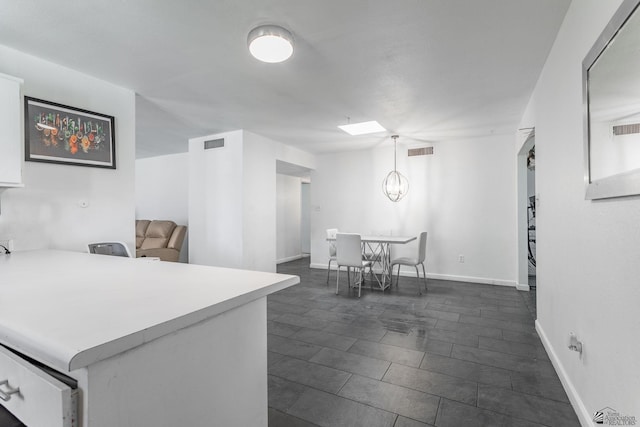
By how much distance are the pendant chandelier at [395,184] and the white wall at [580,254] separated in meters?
2.63

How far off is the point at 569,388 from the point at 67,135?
4044 mm

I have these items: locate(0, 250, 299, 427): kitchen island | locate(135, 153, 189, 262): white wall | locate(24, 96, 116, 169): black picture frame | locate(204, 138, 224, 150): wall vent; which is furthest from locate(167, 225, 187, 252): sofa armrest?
locate(0, 250, 299, 427): kitchen island

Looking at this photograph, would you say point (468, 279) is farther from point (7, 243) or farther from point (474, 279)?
point (7, 243)

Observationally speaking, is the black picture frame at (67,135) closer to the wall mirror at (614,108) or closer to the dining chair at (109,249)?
the dining chair at (109,249)

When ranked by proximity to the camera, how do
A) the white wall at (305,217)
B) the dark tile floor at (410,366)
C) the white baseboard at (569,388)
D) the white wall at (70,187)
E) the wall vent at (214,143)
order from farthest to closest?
the white wall at (305,217), the wall vent at (214,143), the white wall at (70,187), the dark tile floor at (410,366), the white baseboard at (569,388)

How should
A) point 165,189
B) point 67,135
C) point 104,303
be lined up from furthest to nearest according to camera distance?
point 165,189, point 67,135, point 104,303

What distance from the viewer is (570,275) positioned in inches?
70.5

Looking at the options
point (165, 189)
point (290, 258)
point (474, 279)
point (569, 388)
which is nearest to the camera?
point (569, 388)

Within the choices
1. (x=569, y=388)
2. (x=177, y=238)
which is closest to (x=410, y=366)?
(x=569, y=388)

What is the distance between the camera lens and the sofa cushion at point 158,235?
5289 millimetres

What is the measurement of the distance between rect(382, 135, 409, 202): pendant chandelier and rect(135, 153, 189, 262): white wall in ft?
13.0

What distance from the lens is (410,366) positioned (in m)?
2.20

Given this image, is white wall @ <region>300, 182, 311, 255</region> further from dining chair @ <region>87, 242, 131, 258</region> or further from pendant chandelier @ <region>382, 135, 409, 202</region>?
dining chair @ <region>87, 242, 131, 258</region>

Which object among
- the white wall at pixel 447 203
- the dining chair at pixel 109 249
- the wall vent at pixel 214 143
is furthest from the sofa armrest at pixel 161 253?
the white wall at pixel 447 203
